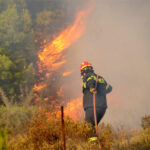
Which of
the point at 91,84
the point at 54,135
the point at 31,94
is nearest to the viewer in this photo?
the point at 54,135

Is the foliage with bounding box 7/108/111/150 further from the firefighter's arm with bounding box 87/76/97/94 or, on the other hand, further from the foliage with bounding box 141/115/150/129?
the foliage with bounding box 141/115/150/129

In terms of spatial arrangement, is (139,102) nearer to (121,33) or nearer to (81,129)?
(121,33)

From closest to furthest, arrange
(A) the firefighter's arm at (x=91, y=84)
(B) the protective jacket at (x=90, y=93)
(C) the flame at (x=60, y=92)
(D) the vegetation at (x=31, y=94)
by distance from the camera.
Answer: (D) the vegetation at (x=31, y=94), (A) the firefighter's arm at (x=91, y=84), (B) the protective jacket at (x=90, y=93), (C) the flame at (x=60, y=92)

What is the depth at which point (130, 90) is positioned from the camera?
1404 cm

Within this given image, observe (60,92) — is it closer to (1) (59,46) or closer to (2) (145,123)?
(1) (59,46)

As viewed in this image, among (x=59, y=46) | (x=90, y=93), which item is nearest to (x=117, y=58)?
(x=59, y=46)

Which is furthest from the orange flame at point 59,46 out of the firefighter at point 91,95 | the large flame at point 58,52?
the firefighter at point 91,95

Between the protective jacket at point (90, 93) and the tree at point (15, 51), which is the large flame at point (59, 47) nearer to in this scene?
the tree at point (15, 51)

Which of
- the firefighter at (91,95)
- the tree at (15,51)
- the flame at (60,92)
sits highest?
the tree at (15,51)

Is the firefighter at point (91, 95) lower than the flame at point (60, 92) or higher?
lower

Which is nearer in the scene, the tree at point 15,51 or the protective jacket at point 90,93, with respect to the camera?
the protective jacket at point 90,93

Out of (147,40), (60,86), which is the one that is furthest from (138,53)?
(60,86)

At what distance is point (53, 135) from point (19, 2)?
973 centimetres

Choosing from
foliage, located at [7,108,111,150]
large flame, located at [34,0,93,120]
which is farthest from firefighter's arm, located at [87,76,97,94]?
large flame, located at [34,0,93,120]
